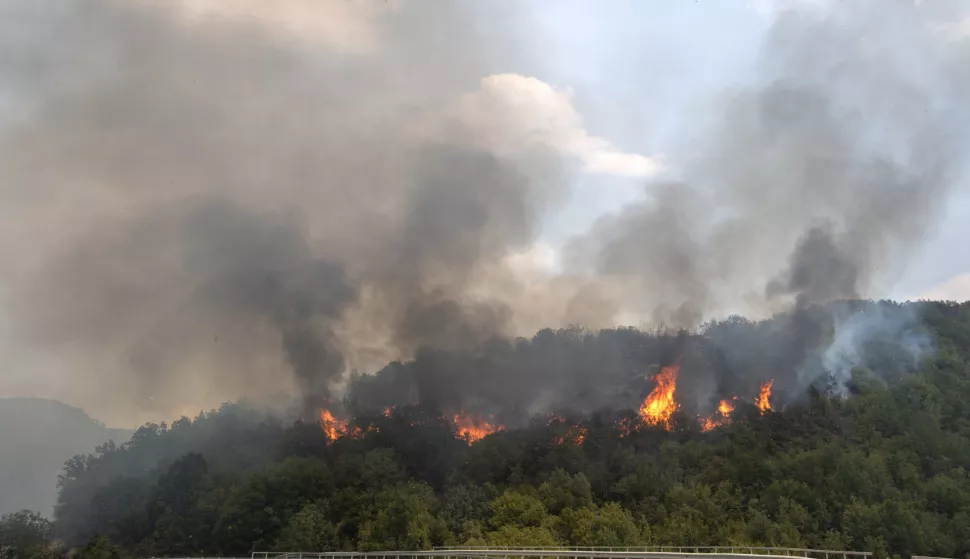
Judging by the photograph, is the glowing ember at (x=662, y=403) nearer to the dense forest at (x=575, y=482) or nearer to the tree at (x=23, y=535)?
the dense forest at (x=575, y=482)

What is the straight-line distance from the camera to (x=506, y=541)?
81.5 metres

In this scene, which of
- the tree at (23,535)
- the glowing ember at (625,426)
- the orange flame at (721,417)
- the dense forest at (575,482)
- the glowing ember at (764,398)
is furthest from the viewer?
the glowing ember at (625,426)

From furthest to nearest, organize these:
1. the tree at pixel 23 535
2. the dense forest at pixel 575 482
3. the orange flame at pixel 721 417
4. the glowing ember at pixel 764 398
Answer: the orange flame at pixel 721 417 → the glowing ember at pixel 764 398 → the tree at pixel 23 535 → the dense forest at pixel 575 482

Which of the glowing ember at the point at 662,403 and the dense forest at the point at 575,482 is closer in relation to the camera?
the dense forest at the point at 575,482

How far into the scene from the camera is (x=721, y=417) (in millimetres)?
129875

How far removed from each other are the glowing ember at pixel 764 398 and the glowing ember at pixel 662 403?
14979mm

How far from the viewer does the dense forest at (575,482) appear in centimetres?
8531

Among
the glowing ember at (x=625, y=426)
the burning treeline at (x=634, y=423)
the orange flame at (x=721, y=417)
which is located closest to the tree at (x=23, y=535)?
the burning treeline at (x=634, y=423)

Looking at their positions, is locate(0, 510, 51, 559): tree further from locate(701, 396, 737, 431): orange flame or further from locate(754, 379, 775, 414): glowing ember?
locate(754, 379, 775, 414): glowing ember

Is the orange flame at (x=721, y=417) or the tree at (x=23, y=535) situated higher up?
the orange flame at (x=721, y=417)

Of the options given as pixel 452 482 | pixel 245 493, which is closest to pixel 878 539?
pixel 452 482

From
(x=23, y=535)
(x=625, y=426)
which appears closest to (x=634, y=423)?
(x=625, y=426)

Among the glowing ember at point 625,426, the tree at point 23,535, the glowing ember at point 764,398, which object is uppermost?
the glowing ember at point 764,398

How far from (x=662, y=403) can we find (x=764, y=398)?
19.0 meters
